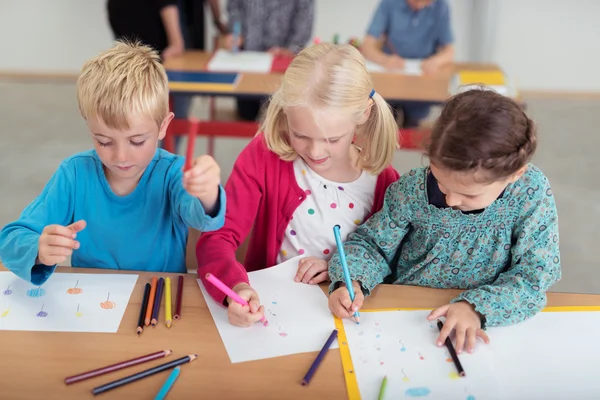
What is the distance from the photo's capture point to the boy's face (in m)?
1.27

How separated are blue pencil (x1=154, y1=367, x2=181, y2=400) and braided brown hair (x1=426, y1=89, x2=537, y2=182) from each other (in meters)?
0.56

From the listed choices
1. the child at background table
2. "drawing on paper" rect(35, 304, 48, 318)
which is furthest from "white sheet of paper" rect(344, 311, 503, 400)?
"drawing on paper" rect(35, 304, 48, 318)

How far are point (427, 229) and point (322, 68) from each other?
0.40 metres

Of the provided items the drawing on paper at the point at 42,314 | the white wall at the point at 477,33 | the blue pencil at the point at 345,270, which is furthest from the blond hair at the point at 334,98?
the white wall at the point at 477,33

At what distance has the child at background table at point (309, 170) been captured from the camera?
135 cm

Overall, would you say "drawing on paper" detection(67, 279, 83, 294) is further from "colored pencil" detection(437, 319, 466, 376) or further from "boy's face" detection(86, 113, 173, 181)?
"colored pencil" detection(437, 319, 466, 376)

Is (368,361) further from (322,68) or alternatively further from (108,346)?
(322,68)

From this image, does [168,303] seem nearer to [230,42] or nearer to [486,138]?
[486,138]

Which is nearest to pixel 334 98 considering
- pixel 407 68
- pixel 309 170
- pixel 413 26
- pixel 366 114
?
pixel 366 114

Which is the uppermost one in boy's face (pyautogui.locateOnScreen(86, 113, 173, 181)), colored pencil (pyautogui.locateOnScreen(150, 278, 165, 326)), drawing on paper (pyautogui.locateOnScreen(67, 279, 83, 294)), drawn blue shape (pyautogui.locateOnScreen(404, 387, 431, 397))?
boy's face (pyautogui.locateOnScreen(86, 113, 173, 181))

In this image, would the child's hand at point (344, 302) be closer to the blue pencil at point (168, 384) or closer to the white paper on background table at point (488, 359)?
the white paper on background table at point (488, 359)

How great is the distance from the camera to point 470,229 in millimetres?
1319

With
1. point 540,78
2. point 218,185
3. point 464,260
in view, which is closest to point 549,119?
point 540,78

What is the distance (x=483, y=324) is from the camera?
1.20 meters
